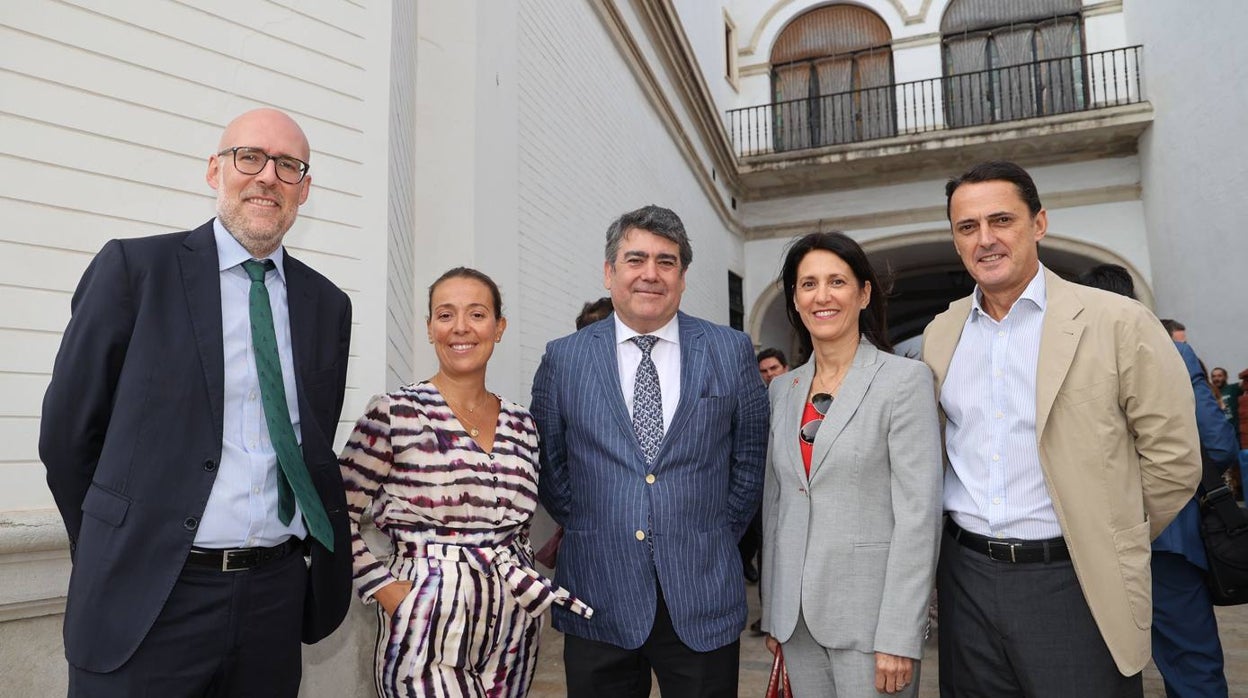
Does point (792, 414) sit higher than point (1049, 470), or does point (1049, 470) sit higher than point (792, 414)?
point (792, 414)

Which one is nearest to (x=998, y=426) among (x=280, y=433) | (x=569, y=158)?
(x=280, y=433)

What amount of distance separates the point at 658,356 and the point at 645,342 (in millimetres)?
60

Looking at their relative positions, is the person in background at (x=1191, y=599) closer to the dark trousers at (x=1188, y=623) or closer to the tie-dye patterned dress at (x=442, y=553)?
the dark trousers at (x=1188, y=623)

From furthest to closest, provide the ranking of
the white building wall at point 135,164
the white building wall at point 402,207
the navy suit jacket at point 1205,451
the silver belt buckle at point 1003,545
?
1. the white building wall at point 402,207
2. the navy suit jacket at point 1205,451
3. the white building wall at point 135,164
4. the silver belt buckle at point 1003,545

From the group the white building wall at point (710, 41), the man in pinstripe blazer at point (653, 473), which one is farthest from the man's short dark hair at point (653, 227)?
the white building wall at point (710, 41)

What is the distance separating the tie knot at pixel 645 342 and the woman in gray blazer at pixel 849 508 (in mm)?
450

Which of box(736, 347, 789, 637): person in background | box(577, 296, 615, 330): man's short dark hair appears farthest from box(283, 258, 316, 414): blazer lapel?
box(736, 347, 789, 637): person in background

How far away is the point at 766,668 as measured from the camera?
4.36 m

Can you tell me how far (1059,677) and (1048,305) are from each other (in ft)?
3.26

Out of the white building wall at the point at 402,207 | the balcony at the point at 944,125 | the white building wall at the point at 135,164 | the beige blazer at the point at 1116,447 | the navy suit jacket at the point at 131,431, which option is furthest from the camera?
the balcony at the point at 944,125

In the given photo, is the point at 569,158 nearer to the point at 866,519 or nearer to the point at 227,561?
the point at 866,519

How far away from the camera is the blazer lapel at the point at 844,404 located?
2.13 meters

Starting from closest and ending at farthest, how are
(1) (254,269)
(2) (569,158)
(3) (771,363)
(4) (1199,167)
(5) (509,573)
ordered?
(1) (254,269)
(5) (509,573)
(3) (771,363)
(2) (569,158)
(4) (1199,167)

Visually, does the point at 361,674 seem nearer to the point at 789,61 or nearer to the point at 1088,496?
the point at 1088,496
